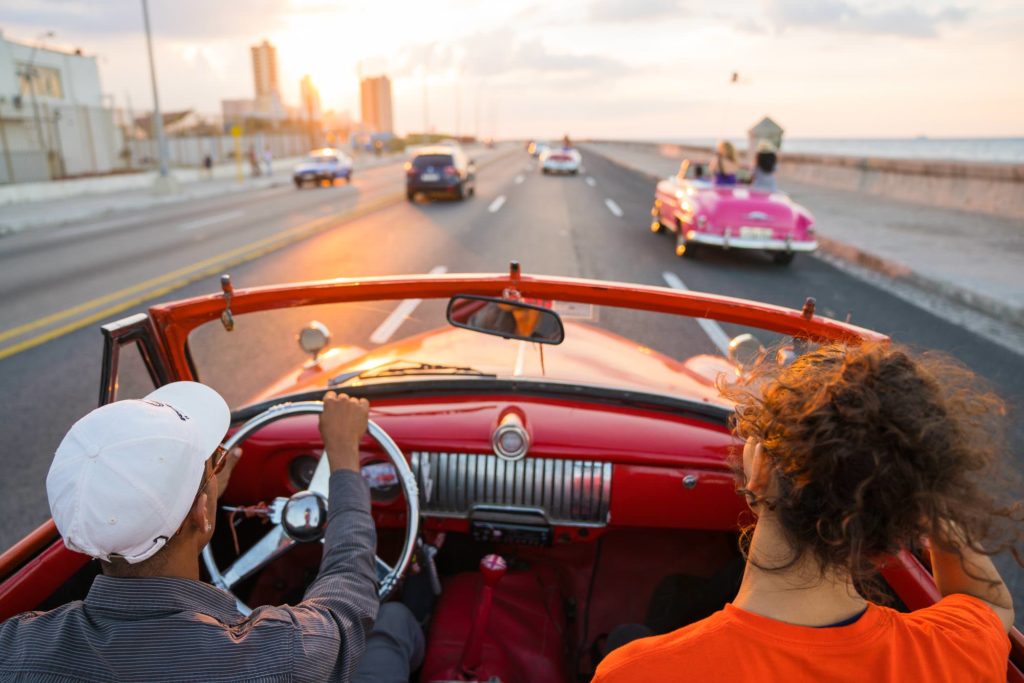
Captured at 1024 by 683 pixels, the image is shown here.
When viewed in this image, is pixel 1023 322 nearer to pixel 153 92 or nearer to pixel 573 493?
pixel 573 493

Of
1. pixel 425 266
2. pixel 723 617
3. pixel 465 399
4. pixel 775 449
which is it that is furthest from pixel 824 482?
pixel 425 266

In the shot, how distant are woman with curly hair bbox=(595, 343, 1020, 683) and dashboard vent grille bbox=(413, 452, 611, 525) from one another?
3.92 feet

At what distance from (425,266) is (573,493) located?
8.43 metres

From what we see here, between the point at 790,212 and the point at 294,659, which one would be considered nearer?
the point at 294,659

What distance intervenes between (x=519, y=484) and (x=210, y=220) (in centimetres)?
1819

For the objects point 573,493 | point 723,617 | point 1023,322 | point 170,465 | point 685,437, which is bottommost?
point 1023,322

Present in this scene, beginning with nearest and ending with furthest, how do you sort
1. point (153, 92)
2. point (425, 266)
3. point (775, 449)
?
1. point (775, 449)
2. point (425, 266)
3. point (153, 92)

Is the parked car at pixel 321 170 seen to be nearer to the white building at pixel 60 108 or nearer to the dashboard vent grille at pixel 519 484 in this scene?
the white building at pixel 60 108

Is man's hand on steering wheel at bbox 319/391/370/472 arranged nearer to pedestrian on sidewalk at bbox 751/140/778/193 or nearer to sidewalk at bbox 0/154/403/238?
pedestrian on sidewalk at bbox 751/140/778/193

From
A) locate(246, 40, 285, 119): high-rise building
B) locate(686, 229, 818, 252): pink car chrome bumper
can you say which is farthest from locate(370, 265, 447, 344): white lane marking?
locate(246, 40, 285, 119): high-rise building

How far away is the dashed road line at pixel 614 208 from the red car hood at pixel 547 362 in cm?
1475

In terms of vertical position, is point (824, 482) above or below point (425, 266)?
above

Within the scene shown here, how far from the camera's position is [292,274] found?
10.2 metres

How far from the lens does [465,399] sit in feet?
8.39
